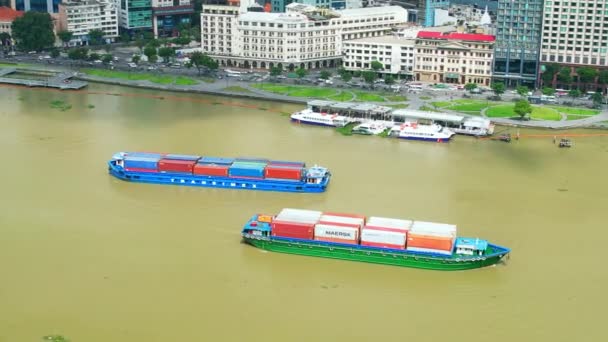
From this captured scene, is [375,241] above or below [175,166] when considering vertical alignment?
below

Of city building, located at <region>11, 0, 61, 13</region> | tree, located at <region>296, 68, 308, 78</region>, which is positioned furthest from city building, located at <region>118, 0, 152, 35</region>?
tree, located at <region>296, 68, 308, 78</region>

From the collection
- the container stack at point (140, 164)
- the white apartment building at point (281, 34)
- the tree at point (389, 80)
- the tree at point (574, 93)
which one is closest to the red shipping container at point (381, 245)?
the container stack at point (140, 164)

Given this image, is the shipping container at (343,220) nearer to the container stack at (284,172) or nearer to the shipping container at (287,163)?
the container stack at (284,172)

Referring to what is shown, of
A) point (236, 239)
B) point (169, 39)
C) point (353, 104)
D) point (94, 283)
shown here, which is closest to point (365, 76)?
point (353, 104)

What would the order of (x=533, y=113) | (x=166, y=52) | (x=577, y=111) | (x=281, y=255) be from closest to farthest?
(x=281, y=255)
(x=533, y=113)
(x=577, y=111)
(x=166, y=52)

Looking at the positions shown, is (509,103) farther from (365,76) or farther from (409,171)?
(409,171)

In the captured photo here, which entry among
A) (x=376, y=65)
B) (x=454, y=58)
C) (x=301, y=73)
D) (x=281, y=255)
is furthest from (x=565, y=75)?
(x=281, y=255)

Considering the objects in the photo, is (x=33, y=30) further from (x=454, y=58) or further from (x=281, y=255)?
(x=281, y=255)
